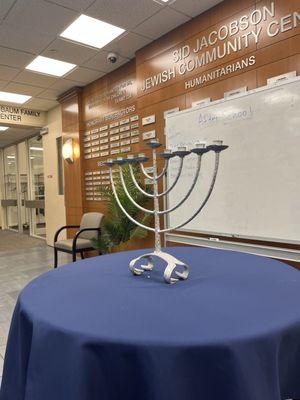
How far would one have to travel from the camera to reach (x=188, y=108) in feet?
10.0

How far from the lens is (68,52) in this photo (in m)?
3.64

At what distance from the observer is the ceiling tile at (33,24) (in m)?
2.76

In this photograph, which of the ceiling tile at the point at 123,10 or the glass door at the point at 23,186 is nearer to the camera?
the ceiling tile at the point at 123,10

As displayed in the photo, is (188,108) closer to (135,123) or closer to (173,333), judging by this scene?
(135,123)

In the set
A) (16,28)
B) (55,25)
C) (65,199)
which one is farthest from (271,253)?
(65,199)

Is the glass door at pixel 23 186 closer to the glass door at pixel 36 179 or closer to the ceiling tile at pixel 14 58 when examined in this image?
the glass door at pixel 36 179

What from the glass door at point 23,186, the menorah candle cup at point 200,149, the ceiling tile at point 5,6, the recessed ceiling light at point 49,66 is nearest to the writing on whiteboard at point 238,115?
the menorah candle cup at point 200,149

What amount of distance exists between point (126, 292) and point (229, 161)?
1.86m

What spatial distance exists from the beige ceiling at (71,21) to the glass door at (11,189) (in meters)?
4.88

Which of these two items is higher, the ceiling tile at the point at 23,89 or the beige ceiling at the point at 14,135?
the ceiling tile at the point at 23,89

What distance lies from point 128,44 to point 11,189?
7199 millimetres

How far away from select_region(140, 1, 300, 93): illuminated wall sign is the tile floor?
9.36 ft

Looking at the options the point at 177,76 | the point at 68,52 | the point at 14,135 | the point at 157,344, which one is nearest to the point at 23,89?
the point at 68,52

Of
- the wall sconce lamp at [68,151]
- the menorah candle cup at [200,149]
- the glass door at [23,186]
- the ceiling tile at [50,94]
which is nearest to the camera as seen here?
the menorah candle cup at [200,149]
